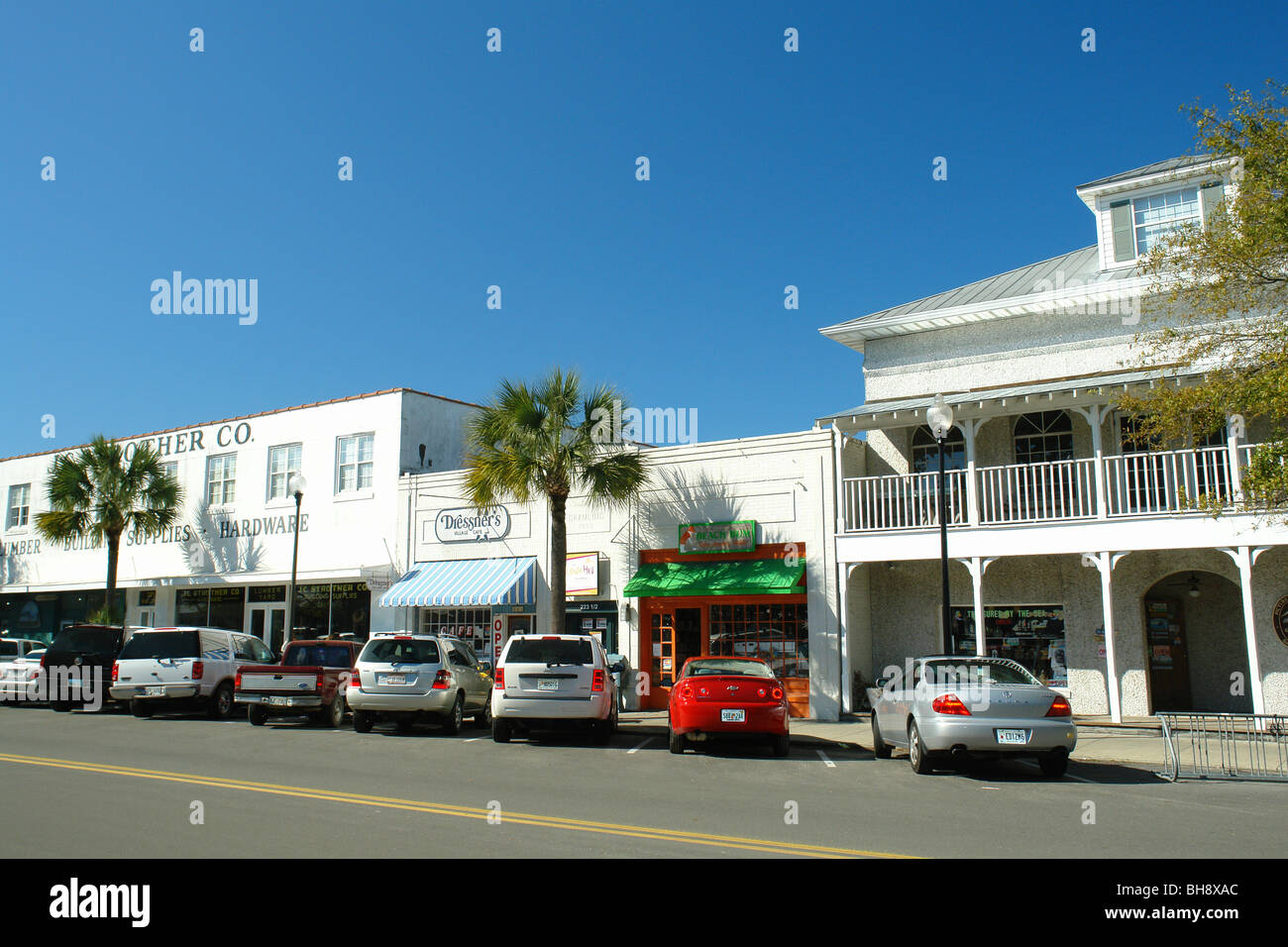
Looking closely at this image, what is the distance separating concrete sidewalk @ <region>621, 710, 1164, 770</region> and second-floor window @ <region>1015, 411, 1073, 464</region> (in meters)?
5.32

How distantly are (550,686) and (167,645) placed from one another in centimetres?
→ 849

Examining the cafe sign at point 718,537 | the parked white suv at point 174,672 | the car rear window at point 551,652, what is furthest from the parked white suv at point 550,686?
the parked white suv at point 174,672

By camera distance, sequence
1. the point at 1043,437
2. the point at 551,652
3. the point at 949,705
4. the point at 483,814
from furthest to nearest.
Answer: the point at 1043,437 < the point at 551,652 < the point at 949,705 < the point at 483,814

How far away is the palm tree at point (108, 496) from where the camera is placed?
2934cm

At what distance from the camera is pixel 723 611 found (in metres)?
21.4

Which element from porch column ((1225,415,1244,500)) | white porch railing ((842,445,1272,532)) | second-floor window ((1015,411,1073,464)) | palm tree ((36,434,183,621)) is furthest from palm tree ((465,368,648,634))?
palm tree ((36,434,183,621))

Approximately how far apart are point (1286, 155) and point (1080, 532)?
275 inches

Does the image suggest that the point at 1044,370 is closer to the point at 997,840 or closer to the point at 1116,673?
the point at 1116,673

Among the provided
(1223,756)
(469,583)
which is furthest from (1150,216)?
Result: (469,583)

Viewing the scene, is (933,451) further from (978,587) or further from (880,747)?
(880,747)

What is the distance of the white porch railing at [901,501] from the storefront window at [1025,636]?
84.8 inches

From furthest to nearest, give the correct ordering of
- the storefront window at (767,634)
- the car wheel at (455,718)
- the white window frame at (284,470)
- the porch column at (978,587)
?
the white window frame at (284,470) → the storefront window at (767,634) → the porch column at (978,587) → the car wheel at (455,718)

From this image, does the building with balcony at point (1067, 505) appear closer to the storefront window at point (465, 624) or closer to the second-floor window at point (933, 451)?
the second-floor window at point (933, 451)
